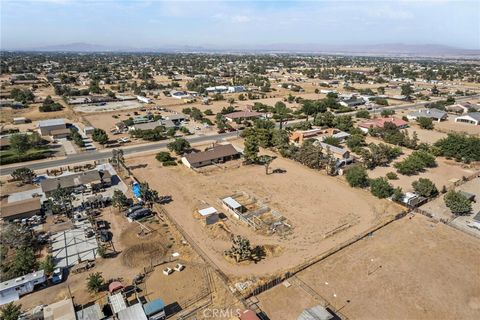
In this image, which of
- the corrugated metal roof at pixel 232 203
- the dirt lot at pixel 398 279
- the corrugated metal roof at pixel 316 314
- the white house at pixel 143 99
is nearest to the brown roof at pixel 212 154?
the corrugated metal roof at pixel 232 203

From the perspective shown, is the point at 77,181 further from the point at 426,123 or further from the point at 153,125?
the point at 426,123

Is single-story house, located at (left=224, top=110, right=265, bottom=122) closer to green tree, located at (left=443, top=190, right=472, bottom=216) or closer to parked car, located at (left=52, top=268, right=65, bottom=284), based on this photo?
green tree, located at (left=443, top=190, right=472, bottom=216)

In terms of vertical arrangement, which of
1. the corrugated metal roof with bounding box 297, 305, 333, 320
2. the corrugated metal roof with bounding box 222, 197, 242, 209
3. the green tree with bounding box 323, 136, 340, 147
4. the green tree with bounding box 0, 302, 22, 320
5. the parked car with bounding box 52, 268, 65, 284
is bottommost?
the parked car with bounding box 52, 268, 65, 284

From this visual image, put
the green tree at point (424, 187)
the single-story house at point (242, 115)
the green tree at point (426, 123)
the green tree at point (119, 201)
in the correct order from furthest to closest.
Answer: the single-story house at point (242, 115) → the green tree at point (426, 123) → the green tree at point (424, 187) → the green tree at point (119, 201)

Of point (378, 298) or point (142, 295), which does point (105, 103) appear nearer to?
point (142, 295)

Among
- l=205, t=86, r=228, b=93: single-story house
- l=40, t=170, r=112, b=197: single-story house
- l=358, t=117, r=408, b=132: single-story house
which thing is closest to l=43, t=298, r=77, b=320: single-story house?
l=40, t=170, r=112, b=197: single-story house

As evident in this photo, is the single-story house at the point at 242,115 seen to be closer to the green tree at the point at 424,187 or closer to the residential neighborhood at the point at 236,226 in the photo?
the residential neighborhood at the point at 236,226

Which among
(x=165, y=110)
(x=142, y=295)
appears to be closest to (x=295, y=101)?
(x=165, y=110)

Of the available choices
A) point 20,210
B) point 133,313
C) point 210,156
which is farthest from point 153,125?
point 133,313
